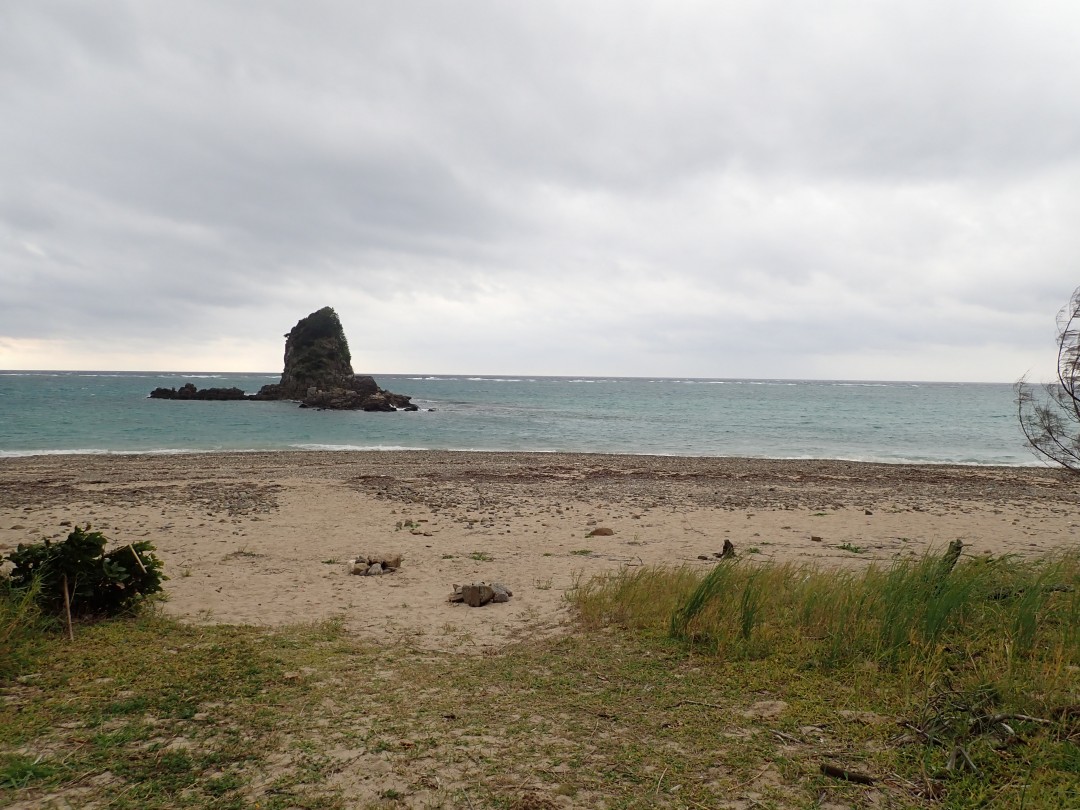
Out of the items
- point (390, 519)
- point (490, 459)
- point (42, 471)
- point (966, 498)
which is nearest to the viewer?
point (390, 519)

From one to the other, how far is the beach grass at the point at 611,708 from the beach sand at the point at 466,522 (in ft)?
4.47

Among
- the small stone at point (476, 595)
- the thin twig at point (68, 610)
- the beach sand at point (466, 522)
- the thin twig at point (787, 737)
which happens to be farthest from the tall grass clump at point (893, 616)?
the thin twig at point (68, 610)

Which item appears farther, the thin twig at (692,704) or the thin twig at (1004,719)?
the thin twig at (692,704)

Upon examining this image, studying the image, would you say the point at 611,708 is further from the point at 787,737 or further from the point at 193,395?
the point at 193,395

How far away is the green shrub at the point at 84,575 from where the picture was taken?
6832mm

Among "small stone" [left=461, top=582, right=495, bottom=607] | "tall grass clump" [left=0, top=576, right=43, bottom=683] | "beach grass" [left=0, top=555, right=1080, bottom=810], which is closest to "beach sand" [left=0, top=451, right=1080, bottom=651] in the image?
"small stone" [left=461, top=582, right=495, bottom=607]

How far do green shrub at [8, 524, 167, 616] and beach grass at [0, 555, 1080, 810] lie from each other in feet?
1.23

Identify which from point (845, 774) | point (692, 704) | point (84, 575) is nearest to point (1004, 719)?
point (845, 774)

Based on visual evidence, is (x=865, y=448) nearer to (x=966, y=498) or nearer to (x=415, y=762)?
(x=966, y=498)

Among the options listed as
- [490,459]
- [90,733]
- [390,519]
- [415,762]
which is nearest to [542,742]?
[415,762]

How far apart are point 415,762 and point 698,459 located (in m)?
29.0

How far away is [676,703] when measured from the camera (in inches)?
201

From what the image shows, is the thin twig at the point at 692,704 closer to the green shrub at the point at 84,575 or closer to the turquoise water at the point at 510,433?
the green shrub at the point at 84,575

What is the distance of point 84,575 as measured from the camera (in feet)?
22.8
